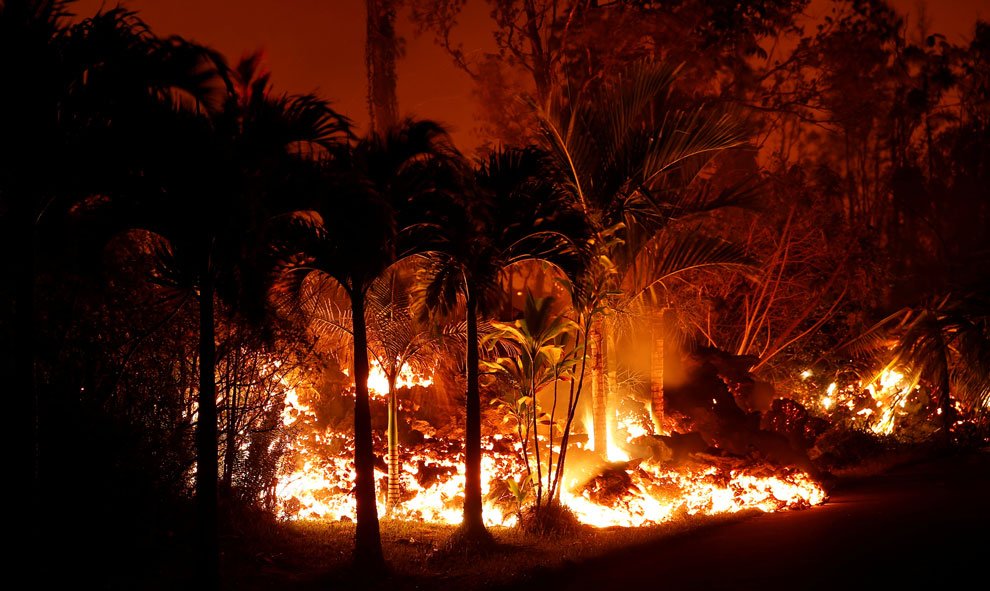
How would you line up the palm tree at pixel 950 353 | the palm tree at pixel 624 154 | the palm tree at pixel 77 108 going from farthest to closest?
the palm tree at pixel 950 353, the palm tree at pixel 624 154, the palm tree at pixel 77 108

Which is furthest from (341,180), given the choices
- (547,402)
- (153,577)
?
(547,402)

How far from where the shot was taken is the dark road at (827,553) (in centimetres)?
748

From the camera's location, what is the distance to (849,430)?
16703 mm

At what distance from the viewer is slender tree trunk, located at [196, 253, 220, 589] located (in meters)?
6.85

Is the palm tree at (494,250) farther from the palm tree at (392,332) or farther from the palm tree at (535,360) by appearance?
the palm tree at (392,332)

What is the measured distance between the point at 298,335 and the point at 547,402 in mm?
6884

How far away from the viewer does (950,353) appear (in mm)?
16828

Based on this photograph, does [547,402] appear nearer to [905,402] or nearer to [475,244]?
[475,244]

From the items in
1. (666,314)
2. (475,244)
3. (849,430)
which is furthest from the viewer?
(849,430)

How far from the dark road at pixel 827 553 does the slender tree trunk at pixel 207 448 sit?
2.87 m

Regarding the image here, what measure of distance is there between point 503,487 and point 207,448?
5320mm

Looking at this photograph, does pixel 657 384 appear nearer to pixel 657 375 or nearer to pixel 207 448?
pixel 657 375

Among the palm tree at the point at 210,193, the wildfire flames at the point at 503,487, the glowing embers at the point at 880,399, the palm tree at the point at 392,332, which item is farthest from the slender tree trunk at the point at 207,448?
the glowing embers at the point at 880,399

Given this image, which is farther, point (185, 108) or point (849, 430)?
point (849, 430)
